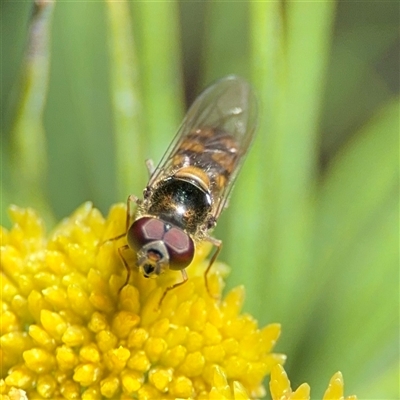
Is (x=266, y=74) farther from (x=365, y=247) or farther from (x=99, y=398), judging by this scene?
(x=99, y=398)

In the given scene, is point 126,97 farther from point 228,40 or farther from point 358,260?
point 358,260

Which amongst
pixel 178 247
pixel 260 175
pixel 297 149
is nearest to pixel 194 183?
pixel 178 247

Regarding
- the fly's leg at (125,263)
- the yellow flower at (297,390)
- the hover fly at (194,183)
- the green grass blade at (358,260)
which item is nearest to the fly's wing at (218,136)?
the hover fly at (194,183)

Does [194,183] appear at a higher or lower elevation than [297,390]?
higher

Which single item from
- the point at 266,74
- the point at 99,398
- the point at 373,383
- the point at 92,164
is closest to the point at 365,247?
the point at 373,383

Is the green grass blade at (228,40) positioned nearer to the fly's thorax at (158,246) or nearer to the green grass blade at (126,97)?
the green grass blade at (126,97)

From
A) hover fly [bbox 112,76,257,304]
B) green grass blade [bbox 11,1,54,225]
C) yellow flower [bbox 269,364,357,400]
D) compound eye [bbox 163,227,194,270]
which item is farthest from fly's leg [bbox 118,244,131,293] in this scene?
green grass blade [bbox 11,1,54,225]

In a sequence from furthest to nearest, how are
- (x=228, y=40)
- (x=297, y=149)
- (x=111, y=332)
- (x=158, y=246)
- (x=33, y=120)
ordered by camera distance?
(x=228, y=40) → (x=297, y=149) → (x=33, y=120) → (x=111, y=332) → (x=158, y=246)
